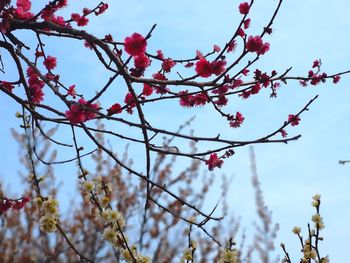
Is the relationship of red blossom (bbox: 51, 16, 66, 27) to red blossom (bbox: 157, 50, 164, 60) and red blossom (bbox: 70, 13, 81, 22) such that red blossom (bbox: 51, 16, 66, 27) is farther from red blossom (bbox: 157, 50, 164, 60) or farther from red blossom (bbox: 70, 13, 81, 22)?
red blossom (bbox: 157, 50, 164, 60)

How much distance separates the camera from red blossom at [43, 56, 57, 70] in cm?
438

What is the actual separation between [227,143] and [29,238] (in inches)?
356

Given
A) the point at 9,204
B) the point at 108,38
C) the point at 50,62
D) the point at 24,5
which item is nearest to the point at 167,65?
the point at 108,38

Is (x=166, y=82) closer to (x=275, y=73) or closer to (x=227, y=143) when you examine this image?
(x=227, y=143)

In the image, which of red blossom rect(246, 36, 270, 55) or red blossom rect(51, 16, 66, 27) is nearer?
red blossom rect(246, 36, 270, 55)

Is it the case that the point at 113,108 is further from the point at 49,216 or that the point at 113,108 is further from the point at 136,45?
the point at 49,216

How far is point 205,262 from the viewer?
35.6 ft

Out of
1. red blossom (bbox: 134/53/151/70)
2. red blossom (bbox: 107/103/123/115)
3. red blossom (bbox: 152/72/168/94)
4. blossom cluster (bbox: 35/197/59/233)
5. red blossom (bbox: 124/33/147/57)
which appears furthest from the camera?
blossom cluster (bbox: 35/197/59/233)

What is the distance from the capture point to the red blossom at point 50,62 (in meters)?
4.38

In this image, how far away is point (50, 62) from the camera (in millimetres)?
4379

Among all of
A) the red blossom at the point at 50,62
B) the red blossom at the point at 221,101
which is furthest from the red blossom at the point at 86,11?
the red blossom at the point at 221,101

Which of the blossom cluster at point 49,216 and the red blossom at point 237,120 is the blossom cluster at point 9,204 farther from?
the red blossom at point 237,120

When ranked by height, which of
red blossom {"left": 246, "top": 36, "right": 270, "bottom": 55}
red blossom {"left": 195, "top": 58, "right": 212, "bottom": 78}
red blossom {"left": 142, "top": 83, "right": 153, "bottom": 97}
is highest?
red blossom {"left": 142, "top": 83, "right": 153, "bottom": 97}

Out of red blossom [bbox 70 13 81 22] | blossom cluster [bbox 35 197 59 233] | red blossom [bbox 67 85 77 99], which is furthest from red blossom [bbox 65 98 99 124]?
red blossom [bbox 70 13 81 22]
